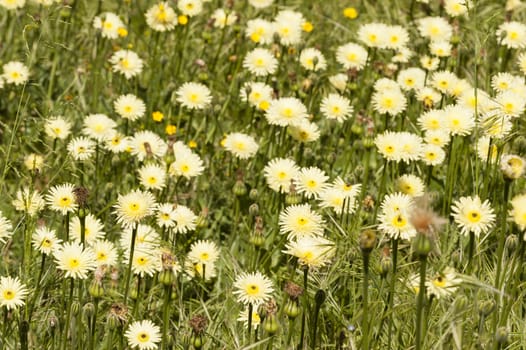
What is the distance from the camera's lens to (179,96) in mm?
4215

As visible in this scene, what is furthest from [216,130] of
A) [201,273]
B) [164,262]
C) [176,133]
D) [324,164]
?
[164,262]

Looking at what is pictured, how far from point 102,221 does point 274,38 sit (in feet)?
4.05

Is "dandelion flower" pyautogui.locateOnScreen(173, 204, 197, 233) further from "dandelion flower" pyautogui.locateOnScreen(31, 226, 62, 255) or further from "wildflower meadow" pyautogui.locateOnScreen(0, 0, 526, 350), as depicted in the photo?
"dandelion flower" pyautogui.locateOnScreen(31, 226, 62, 255)

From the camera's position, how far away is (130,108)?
12.8 feet

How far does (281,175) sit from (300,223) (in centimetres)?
50

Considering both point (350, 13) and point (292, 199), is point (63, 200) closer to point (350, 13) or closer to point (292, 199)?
point (292, 199)

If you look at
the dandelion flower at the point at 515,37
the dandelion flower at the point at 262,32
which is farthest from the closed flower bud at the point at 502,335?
the dandelion flower at the point at 262,32

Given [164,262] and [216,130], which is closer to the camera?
[164,262]

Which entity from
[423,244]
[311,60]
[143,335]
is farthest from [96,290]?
[311,60]

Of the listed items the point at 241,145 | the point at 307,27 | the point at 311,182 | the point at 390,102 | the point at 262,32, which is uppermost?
the point at 307,27

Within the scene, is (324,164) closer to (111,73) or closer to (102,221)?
(102,221)

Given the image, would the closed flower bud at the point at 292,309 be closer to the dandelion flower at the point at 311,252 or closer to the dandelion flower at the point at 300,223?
the dandelion flower at the point at 311,252

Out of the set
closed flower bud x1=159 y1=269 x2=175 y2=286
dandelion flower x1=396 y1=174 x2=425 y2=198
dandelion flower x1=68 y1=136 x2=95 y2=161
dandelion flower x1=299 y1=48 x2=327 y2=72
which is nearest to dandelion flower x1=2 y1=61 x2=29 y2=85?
dandelion flower x1=68 y1=136 x2=95 y2=161

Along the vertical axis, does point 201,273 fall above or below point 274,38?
below
